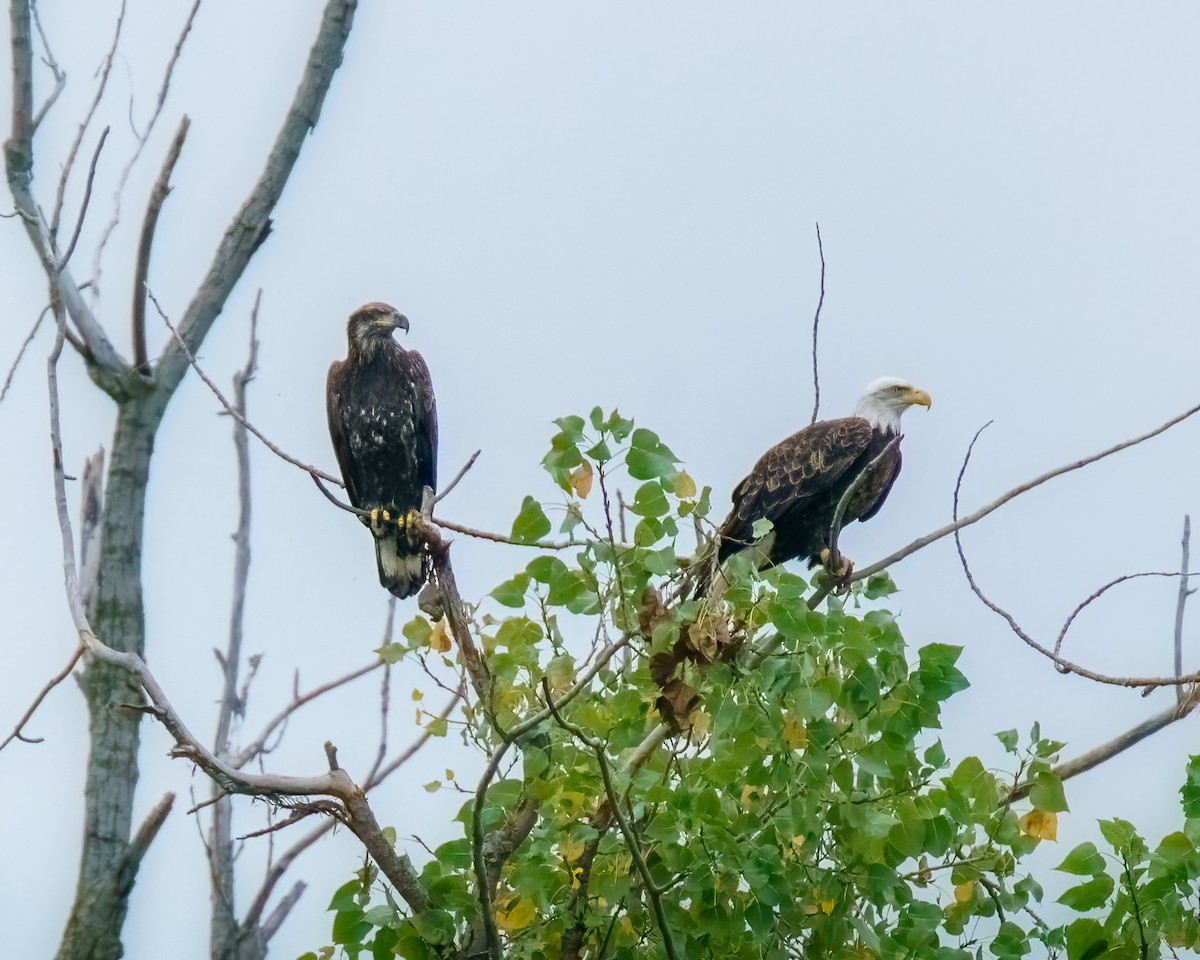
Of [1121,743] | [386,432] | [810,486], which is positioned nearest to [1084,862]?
[1121,743]

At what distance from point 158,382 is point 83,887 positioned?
1.66 meters

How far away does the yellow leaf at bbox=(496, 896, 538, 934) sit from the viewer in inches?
117

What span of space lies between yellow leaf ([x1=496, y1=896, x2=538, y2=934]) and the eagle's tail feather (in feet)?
8.25

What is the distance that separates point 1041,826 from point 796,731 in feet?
2.17

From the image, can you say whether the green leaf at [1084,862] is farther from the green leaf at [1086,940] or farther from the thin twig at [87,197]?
the thin twig at [87,197]

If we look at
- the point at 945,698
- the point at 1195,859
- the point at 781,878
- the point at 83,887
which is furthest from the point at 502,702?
the point at 83,887

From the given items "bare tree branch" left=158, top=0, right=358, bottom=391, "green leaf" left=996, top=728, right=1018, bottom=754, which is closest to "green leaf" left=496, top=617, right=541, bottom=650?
"green leaf" left=996, top=728, right=1018, bottom=754

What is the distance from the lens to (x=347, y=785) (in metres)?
3.10

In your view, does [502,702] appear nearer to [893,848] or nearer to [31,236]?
[893,848]

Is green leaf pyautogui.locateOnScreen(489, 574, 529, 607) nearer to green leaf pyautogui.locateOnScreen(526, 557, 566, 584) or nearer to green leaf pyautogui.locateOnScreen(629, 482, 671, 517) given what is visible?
green leaf pyautogui.locateOnScreen(526, 557, 566, 584)

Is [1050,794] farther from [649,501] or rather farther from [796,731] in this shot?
[649,501]

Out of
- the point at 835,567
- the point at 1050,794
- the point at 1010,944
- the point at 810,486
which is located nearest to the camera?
the point at 1050,794

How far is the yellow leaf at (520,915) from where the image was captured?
9.77 ft

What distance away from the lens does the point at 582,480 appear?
2.70 metres
